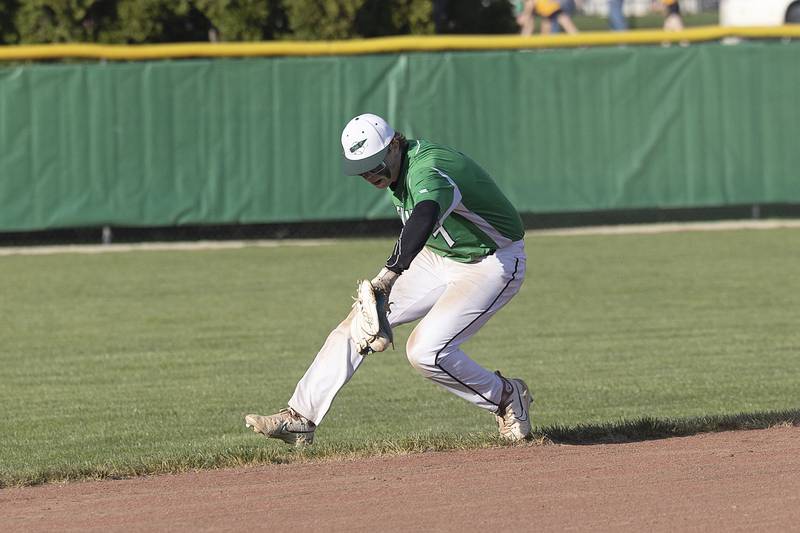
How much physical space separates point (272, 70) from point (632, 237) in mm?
5184

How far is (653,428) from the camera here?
8.06 meters

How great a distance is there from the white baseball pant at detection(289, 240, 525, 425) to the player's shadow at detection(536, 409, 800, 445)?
59cm

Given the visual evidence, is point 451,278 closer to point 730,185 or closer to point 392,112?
point 392,112

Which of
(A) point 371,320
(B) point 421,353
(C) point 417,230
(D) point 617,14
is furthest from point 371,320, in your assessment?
(D) point 617,14

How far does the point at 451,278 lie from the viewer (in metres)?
7.51

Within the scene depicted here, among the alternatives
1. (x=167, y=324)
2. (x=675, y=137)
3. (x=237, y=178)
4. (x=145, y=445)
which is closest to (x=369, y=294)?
(x=145, y=445)

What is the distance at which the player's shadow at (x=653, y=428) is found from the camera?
25.9 ft

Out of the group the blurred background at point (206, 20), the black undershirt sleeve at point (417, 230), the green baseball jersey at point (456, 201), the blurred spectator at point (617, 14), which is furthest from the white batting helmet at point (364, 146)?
the blurred spectator at point (617, 14)

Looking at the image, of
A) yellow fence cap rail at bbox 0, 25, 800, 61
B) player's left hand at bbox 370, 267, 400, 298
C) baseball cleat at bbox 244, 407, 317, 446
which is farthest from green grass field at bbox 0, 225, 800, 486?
yellow fence cap rail at bbox 0, 25, 800, 61

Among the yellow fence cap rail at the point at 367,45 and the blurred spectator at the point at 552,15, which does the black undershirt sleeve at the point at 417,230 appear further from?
the blurred spectator at the point at 552,15

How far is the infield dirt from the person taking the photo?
598 cm

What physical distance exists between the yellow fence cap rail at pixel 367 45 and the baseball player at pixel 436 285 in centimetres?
1118

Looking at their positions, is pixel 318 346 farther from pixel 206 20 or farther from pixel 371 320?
pixel 206 20

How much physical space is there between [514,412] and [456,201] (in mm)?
1333
